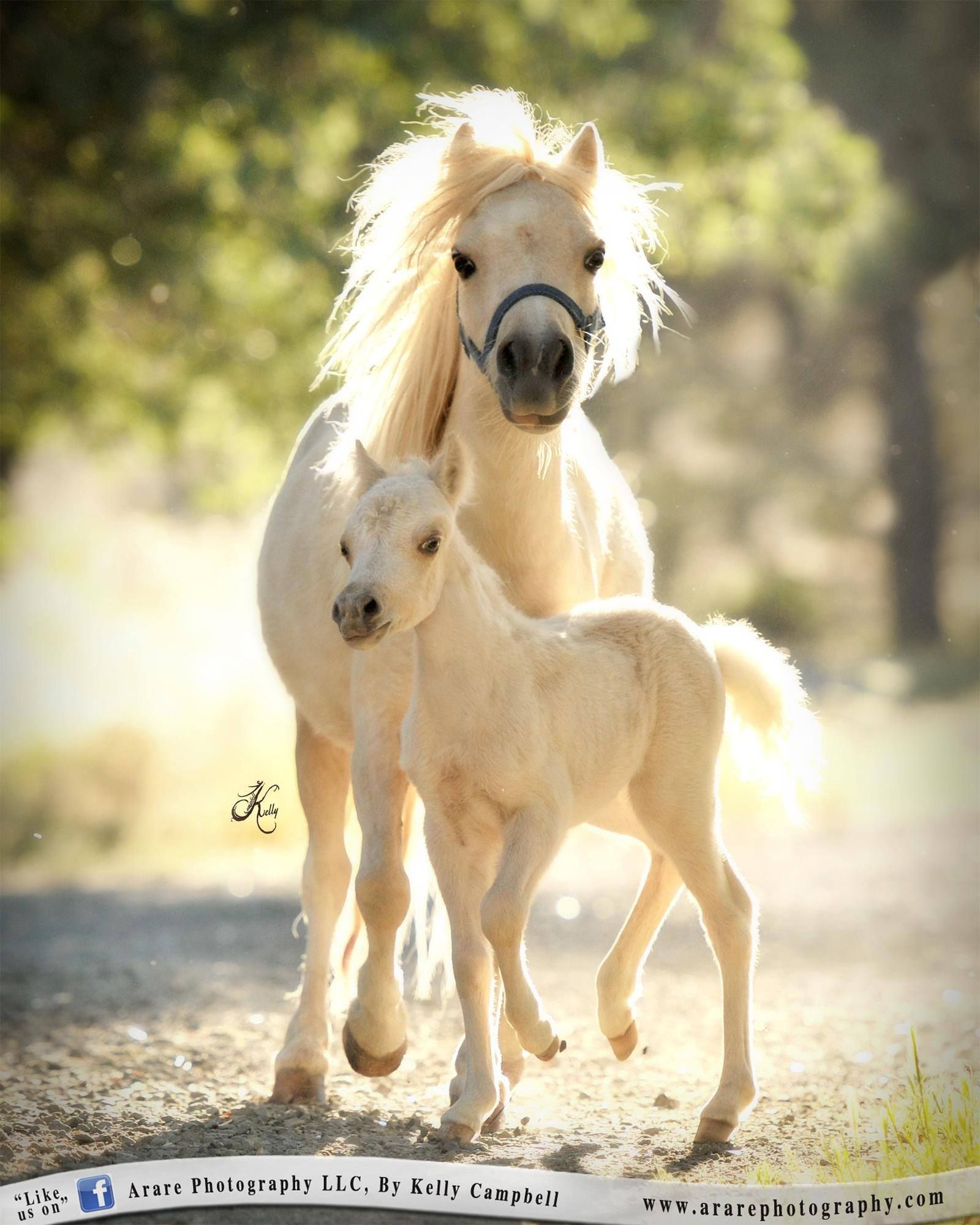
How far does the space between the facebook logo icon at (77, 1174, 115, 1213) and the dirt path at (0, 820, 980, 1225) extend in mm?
130

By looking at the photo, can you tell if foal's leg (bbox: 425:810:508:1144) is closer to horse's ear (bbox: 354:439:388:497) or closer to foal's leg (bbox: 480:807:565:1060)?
foal's leg (bbox: 480:807:565:1060)

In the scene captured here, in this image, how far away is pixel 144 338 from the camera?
599 centimetres

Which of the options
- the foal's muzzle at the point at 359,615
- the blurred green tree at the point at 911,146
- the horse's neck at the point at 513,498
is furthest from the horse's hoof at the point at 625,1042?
the blurred green tree at the point at 911,146

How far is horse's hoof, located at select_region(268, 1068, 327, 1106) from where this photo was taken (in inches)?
121

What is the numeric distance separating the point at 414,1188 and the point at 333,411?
1.88 metres

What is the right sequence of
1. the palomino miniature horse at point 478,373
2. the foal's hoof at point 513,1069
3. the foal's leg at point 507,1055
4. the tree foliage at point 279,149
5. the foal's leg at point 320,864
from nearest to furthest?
the palomino miniature horse at point 478,373
the foal's leg at point 507,1055
the foal's hoof at point 513,1069
the foal's leg at point 320,864
the tree foliage at point 279,149

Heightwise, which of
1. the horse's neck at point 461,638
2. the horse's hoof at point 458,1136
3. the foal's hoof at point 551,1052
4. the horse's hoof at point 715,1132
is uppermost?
the horse's neck at point 461,638

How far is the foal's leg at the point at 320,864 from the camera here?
3256mm

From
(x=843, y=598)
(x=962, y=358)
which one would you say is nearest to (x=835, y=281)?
(x=962, y=358)

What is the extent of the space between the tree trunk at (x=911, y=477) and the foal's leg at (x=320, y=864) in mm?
3511

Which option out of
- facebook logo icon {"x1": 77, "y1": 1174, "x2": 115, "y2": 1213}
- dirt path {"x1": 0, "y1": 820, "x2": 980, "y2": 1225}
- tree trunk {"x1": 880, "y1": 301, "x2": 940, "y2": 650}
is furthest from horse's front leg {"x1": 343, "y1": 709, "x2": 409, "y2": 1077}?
tree trunk {"x1": 880, "y1": 301, "x2": 940, "y2": 650}

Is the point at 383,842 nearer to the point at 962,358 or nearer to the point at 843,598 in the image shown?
the point at 962,358

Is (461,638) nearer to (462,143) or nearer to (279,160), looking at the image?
(462,143)

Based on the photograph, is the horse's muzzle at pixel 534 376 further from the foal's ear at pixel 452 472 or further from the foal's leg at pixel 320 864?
the foal's leg at pixel 320 864
